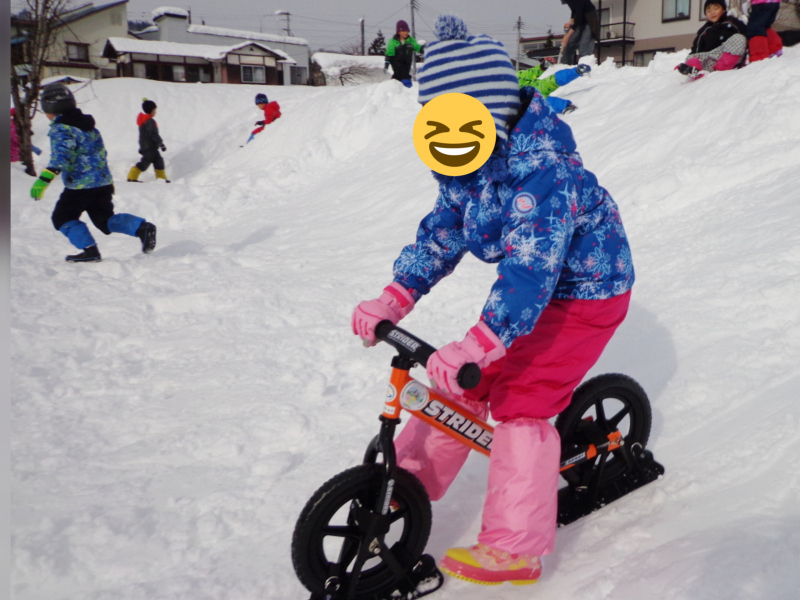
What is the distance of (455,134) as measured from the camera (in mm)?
1843

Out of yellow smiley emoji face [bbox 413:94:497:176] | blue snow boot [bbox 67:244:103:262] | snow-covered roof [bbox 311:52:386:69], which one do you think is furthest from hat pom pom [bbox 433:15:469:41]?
snow-covered roof [bbox 311:52:386:69]

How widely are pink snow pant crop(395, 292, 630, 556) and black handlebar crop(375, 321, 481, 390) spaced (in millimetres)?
396

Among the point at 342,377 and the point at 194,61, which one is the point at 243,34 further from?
the point at 342,377

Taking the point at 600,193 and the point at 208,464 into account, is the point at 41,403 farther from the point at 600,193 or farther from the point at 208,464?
the point at 600,193

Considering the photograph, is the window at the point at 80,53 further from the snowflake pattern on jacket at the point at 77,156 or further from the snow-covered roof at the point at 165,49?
the snowflake pattern on jacket at the point at 77,156

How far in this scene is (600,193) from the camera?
6.87 feet

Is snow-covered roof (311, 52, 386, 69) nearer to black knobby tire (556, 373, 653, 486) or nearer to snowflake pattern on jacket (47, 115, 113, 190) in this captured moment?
snowflake pattern on jacket (47, 115, 113, 190)

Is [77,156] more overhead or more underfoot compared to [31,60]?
more underfoot

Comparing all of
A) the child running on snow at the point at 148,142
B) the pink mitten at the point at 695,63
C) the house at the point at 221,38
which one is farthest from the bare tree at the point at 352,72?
the pink mitten at the point at 695,63

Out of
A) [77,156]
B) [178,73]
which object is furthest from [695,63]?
[178,73]

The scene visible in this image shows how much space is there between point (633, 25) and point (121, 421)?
3315 cm

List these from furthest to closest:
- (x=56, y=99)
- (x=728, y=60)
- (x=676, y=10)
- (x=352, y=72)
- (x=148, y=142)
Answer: (x=352, y=72), (x=676, y=10), (x=148, y=142), (x=728, y=60), (x=56, y=99)

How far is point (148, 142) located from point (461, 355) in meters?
12.9

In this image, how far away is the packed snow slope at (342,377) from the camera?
2.24 m
